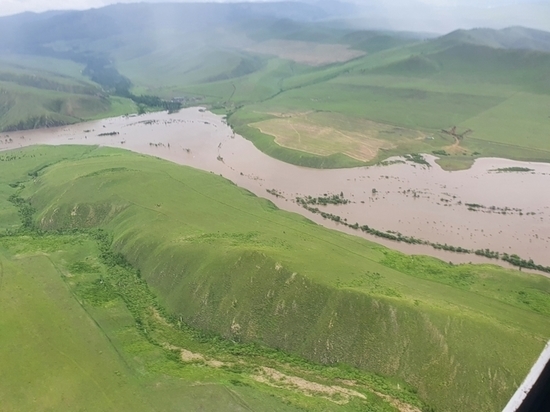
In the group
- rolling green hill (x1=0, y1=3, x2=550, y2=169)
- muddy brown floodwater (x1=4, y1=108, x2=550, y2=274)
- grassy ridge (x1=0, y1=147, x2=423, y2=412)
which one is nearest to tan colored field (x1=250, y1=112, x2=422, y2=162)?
rolling green hill (x1=0, y1=3, x2=550, y2=169)

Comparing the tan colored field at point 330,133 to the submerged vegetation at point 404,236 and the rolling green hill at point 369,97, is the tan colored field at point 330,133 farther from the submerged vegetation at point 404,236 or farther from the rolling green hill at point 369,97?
the submerged vegetation at point 404,236

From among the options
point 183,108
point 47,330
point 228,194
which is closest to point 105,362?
point 47,330

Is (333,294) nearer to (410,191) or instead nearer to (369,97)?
(410,191)

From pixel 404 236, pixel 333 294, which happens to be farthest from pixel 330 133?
pixel 333 294

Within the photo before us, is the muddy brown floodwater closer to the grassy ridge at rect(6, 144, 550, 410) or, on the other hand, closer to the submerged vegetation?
the submerged vegetation

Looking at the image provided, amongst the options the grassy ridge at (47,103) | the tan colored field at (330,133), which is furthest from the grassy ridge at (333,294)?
the grassy ridge at (47,103)

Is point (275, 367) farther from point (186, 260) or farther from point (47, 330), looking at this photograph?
point (47, 330)
